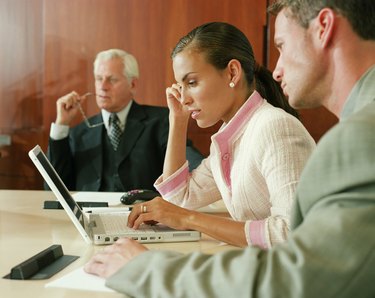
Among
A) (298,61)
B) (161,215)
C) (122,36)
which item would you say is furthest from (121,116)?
(298,61)

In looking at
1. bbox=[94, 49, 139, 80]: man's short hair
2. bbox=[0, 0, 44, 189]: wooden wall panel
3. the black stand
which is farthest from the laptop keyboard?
bbox=[0, 0, 44, 189]: wooden wall panel

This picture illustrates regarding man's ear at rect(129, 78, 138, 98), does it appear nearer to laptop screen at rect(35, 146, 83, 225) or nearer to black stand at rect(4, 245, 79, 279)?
laptop screen at rect(35, 146, 83, 225)

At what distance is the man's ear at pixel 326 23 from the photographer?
0.94 meters

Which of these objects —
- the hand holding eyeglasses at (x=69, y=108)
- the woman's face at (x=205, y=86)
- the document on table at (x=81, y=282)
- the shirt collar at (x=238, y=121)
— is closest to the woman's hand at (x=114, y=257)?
the document on table at (x=81, y=282)

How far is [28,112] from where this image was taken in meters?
3.77

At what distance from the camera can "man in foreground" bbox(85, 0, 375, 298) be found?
2.31ft

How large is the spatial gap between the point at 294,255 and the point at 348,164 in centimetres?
14

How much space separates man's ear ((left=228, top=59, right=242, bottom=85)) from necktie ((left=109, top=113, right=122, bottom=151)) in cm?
156

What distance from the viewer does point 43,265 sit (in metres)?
1.22

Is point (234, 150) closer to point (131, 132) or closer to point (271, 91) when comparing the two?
point (271, 91)

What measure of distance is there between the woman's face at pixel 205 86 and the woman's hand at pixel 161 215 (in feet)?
1.30

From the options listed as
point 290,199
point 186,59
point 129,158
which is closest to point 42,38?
point 129,158

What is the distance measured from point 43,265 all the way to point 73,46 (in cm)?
263

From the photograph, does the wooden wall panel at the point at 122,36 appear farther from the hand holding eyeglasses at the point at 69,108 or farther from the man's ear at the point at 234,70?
the man's ear at the point at 234,70
